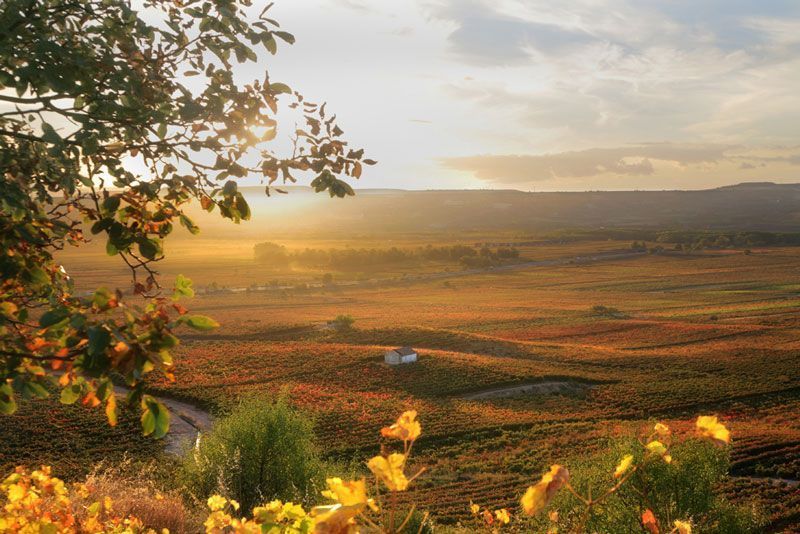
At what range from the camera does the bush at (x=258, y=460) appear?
971 inches

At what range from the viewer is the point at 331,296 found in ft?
430

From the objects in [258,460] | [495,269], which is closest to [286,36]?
[258,460]

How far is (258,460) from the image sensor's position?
2523 centimetres

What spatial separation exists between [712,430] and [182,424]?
47523 millimetres

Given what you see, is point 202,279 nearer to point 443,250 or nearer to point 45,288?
point 443,250

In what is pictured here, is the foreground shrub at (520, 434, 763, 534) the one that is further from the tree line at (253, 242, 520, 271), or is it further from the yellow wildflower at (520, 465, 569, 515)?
the tree line at (253, 242, 520, 271)

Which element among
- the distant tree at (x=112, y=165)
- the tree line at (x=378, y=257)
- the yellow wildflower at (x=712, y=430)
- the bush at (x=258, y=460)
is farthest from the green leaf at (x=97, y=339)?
the tree line at (x=378, y=257)

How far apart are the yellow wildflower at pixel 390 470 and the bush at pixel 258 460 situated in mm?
24121

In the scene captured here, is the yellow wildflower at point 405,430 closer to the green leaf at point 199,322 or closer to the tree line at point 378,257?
the green leaf at point 199,322

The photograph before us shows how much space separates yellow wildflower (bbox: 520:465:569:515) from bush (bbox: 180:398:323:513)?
2412 centimetres

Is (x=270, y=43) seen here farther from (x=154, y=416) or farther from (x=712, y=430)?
(x=712, y=430)

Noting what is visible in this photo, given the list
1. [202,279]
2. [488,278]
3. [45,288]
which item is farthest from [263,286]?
[45,288]

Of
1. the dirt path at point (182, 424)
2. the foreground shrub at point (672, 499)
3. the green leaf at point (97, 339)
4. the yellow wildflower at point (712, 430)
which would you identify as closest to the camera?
the yellow wildflower at point (712, 430)

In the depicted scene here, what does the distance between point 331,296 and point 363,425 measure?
3378 inches
